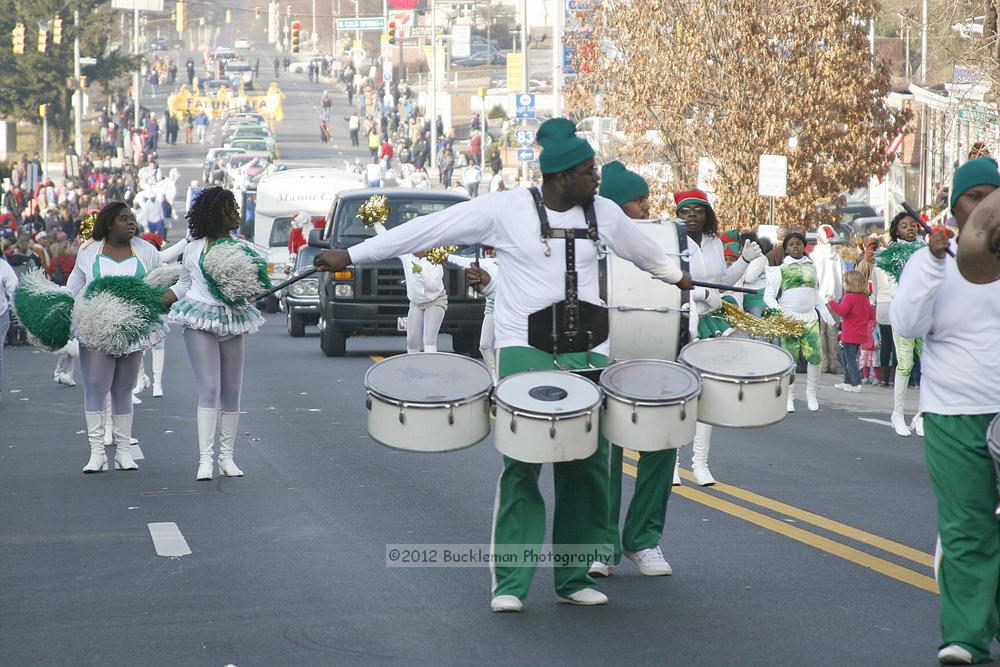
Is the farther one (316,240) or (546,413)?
(316,240)

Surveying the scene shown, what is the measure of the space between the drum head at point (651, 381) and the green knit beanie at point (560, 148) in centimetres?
90

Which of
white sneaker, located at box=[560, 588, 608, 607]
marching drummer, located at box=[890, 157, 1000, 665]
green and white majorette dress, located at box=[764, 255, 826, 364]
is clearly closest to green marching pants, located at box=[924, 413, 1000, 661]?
marching drummer, located at box=[890, 157, 1000, 665]

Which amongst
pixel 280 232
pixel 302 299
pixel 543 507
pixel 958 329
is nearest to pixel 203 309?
pixel 543 507

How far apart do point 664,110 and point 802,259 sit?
1533cm

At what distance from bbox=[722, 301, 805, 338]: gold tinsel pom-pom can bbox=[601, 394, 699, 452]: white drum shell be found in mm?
2766

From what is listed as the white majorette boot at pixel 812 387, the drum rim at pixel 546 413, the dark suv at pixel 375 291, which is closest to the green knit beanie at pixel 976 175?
the drum rim at pixel 546 413

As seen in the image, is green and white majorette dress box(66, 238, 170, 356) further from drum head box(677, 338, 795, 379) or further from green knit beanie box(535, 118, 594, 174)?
green knit beanie box(535, 118, 594, 174)

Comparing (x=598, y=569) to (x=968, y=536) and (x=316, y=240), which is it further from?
(x=316, y=240)

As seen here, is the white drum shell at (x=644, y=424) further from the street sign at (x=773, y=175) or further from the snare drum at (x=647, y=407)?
the street sign at (x=773, y=175)

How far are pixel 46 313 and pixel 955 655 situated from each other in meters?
8.07

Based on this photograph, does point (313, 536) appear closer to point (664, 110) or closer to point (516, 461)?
point (516, 461)

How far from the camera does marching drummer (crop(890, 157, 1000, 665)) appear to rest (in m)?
6.76

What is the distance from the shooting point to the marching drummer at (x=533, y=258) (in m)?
7.73

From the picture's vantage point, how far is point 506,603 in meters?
7.79
